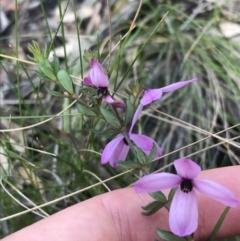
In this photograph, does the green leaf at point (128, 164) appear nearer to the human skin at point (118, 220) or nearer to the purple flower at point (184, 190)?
the purple flower at point (184, 190)

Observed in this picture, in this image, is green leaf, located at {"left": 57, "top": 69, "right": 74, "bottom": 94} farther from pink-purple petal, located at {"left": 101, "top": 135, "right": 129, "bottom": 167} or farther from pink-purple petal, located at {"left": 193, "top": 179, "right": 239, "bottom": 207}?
pink-purple petal, located at {"left": 193, "top": 179, "right": 239, "bottom": 207}

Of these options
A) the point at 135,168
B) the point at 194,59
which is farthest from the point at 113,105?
the point at 194,59

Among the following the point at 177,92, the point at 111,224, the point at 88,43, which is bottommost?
the point at 111,224

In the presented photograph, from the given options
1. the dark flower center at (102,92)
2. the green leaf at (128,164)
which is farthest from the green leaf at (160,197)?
the dark flower center at (102,92)

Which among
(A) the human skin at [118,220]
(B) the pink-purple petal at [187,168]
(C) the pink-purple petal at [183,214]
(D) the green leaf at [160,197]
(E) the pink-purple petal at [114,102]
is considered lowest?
(A) the human skin at [118,220]

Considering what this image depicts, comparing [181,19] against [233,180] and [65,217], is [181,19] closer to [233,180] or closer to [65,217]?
[233,180]

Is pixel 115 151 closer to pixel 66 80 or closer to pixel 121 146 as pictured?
pixel 121 146

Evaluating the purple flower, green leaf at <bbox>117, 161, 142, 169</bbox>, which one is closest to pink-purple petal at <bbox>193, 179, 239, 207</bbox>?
the purple flower
